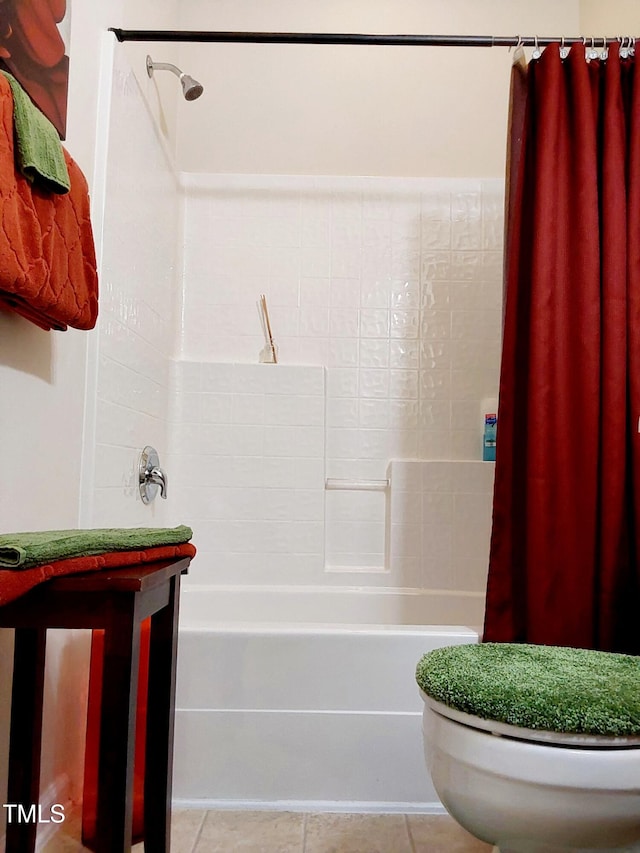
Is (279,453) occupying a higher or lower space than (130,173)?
lower

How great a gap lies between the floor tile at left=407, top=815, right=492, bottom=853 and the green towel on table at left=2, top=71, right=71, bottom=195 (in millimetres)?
1478

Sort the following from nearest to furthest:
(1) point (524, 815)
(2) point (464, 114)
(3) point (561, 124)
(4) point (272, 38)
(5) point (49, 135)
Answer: (1) point (524, 815) < (5) point (49, 135) < (3) point (561, 124) < (4) point (272, 38) < (2) point (464, 114)

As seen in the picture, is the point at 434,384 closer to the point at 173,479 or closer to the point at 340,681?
the point at 173,479

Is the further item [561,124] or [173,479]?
[173,479]

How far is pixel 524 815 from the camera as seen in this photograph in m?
1.02

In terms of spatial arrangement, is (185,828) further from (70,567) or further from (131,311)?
(131,311)

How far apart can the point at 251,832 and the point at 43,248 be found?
1.28m

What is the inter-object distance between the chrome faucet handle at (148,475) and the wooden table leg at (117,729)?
1098 mm

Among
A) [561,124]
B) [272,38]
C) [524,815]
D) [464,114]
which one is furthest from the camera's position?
[464,114]

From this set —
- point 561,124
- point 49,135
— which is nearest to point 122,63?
point 49,135

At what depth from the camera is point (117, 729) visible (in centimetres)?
94

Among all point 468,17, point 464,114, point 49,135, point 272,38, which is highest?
point 468,17

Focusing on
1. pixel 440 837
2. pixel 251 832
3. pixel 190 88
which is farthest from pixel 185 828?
pixel 190 88

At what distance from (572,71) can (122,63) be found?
121 centimetres
